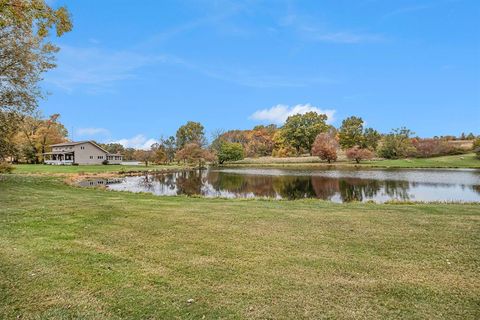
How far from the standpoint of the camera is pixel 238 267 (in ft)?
17.8

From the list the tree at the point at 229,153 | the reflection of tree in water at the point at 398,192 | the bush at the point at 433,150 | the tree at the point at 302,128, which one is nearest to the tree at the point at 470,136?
the bush at the point at 433,150

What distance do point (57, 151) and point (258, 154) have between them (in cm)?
6290

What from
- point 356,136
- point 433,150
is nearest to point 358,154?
point 356,136

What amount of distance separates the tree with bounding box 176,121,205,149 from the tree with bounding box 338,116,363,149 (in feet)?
153

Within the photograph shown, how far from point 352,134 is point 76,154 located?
71611mm

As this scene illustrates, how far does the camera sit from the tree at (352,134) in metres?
87.5

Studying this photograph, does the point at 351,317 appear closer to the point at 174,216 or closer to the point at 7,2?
the point at 174,216

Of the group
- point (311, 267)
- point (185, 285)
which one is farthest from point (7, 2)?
point (311, 267)

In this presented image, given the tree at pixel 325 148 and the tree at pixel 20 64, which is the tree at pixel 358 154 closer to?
the tree at pixel 325 148

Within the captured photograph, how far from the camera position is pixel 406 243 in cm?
A: 684

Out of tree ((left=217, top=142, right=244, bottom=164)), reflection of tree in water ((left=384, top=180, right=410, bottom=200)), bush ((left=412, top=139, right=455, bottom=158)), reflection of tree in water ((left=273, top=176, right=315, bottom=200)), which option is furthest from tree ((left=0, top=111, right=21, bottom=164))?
bush ((left=412, top=139, right=455, bottom=158))

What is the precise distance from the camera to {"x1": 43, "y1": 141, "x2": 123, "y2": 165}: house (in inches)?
2534

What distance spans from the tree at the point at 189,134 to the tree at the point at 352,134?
46513mm

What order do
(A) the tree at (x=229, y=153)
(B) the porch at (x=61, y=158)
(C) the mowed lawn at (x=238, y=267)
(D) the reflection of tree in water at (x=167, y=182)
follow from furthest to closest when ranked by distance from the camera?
(A) the tree at (x=229, y=153), (B) the porch at (x=61, y=158), (D) the reflection of tree in water at (x=167, y=182), (C) the mowed lawn at (x=238, y=267)
